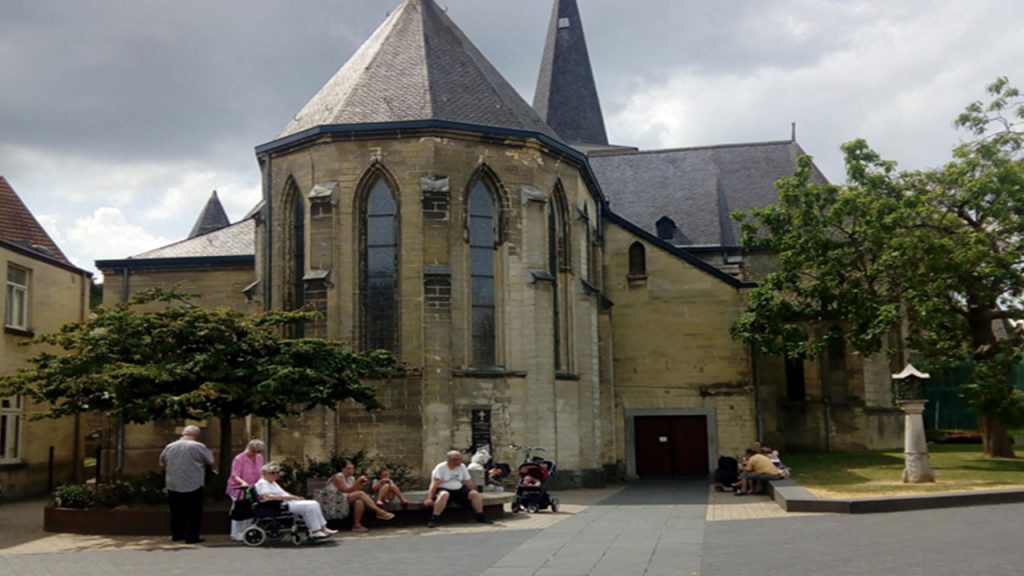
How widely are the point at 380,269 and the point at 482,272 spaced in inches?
97.5

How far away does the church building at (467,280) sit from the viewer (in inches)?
917

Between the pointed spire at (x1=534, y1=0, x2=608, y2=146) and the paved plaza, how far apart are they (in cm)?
3656

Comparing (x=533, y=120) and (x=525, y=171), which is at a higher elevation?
Answer: (x=533, y=120)

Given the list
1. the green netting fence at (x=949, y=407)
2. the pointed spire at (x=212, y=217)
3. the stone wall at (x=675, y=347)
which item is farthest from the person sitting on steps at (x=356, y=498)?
the green netting fence at (x=949, y=407)

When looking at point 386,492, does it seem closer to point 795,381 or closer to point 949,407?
point 795,381

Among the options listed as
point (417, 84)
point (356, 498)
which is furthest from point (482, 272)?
point (356, 498)

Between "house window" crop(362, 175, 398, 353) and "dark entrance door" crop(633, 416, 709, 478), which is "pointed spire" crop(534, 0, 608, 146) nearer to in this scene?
"dark entrance door" crop(633, 416, 709, 478)

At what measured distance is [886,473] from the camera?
25.5m

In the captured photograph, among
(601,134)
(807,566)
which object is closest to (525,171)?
(807,566)

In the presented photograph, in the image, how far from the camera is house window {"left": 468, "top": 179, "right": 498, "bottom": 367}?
23984mm

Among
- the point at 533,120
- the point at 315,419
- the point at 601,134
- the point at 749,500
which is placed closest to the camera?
the point at 749,500

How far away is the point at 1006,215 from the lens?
27984 mm

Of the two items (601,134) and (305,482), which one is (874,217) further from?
(601,134)

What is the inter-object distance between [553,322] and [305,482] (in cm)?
934
